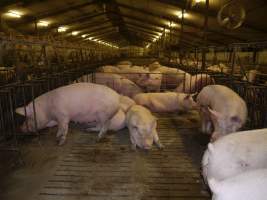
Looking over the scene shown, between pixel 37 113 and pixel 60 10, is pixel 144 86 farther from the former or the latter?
pixel 60 10

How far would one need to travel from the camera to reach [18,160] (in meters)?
3.30

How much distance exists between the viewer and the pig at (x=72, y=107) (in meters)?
3.99

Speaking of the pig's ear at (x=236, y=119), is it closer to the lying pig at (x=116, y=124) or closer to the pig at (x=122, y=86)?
the lying pig at (x=116, y=124)

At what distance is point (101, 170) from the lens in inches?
124

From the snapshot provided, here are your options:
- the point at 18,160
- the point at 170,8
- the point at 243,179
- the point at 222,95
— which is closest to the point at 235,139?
the point at 243,179

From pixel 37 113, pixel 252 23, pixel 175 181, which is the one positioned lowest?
pixel 175 181

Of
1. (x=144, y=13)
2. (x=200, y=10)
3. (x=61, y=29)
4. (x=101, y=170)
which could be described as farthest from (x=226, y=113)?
(x=61, y=29)

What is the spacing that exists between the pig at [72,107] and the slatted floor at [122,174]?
364mm

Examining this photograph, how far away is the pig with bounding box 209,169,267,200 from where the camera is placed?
1273 mm

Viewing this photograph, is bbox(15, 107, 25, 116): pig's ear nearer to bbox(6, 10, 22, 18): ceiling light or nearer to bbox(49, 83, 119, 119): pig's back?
bbox(49, 83, 119, 119): pig's back

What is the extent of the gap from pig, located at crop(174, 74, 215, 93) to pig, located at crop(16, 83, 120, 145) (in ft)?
9.30

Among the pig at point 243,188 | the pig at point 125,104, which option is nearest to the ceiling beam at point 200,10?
the pig at point 125,104

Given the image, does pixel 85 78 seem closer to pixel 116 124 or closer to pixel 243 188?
pixel 116 124

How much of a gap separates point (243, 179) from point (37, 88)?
4406 mm
